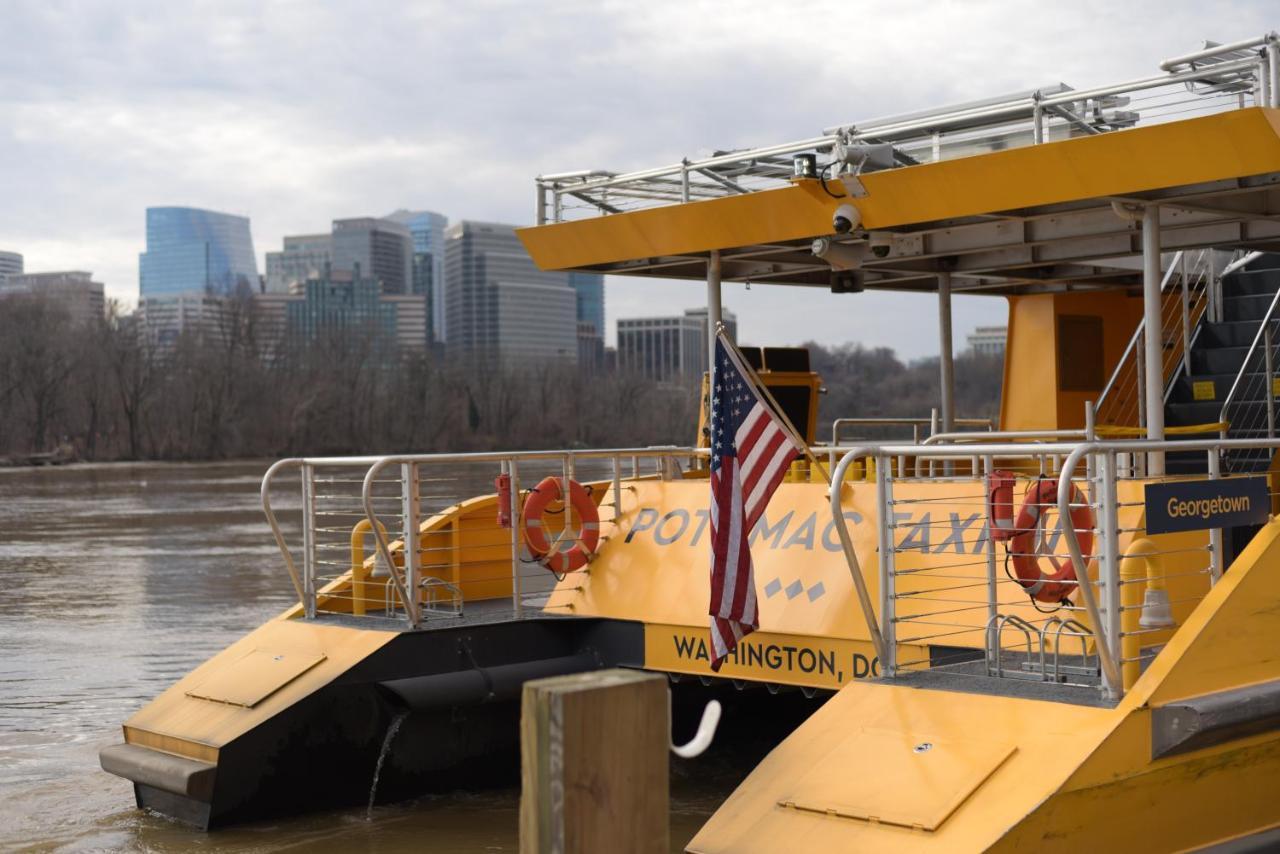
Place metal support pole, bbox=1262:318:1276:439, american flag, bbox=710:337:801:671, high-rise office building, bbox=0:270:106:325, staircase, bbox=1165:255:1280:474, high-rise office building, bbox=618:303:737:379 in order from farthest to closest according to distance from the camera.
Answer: high-rise office building, bbox=618:303:737:379 → high-rise office building, bbox=0:270:106:325 → staircase, bbox=1165:255:1280:474 → metal support pole, bbox=1262:318:1276:439 → american flag, bbox=710:337:801:671

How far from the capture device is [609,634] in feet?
28.7

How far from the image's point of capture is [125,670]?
13305 millimetres

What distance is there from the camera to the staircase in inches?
434

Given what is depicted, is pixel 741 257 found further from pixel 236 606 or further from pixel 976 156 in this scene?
pixel 236 606

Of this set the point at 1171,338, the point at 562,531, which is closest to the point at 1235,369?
the point at 1171,338

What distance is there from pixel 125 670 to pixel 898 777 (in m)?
9.39

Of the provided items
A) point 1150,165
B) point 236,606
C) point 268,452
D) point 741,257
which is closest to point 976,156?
point 1150,165

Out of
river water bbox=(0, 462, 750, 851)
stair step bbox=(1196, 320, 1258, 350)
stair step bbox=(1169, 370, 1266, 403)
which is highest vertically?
stair step bbox=(1196, 320, 1258, 350)

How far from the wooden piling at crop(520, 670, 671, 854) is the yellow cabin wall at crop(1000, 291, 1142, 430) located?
9.51m

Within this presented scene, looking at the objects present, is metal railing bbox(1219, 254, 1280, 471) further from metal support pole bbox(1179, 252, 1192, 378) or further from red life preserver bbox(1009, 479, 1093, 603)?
red life preserver bbox(1009, 479, 1093, 603)

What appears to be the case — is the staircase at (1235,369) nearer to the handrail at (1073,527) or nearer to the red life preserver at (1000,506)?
the red life preserver at (1000,506)

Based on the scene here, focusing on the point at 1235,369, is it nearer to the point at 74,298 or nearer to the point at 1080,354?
the point at 1080,354

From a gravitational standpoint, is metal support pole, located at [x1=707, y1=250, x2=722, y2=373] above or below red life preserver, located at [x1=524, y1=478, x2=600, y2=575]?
above

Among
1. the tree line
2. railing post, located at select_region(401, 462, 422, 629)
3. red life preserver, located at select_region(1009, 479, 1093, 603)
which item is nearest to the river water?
railing post, located at select_region(401, 462, 422, 629)
